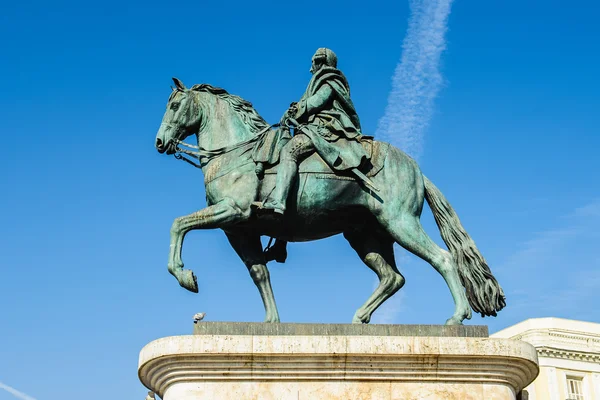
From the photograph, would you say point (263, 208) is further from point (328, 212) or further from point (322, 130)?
point (322, 130)

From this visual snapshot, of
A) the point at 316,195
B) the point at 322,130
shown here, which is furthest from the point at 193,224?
the point at 322,130

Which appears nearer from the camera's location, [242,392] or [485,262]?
[242,392]

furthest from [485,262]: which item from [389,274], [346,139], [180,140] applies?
[180,140]

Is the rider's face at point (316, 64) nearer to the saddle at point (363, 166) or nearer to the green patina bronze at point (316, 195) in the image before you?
the green patina bronze at point (316, 195)

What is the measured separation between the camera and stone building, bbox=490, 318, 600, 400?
144 feet

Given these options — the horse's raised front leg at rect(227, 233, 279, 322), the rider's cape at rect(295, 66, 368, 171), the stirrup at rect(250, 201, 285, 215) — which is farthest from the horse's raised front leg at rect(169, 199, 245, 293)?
the rider's cape at rect(295, 66, 368, 171)

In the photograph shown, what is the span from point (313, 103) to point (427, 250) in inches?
105

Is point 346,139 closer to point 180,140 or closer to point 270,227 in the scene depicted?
point 270,227

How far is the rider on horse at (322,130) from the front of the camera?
11789mm

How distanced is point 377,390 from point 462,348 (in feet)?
3.67

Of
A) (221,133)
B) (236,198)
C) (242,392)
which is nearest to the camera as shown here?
(242,392)

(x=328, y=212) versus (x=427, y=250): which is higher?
(x=328, y=212)

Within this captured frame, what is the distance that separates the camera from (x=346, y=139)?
40.3ft

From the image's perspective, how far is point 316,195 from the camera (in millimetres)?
11883
